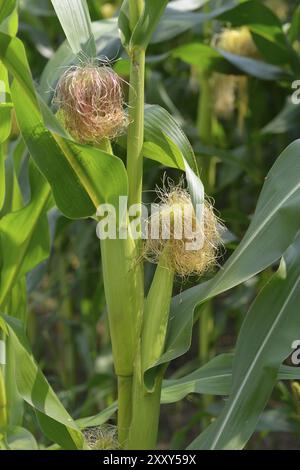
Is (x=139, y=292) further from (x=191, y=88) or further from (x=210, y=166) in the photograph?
(x=191, y=88)

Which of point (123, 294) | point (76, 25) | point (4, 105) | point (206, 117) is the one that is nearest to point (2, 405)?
point (123, 294)

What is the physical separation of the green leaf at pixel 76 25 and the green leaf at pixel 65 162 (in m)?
0.10

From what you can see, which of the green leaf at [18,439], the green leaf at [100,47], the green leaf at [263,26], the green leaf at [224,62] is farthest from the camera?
the green leaf at [224,62]

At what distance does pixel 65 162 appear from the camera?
1.05m

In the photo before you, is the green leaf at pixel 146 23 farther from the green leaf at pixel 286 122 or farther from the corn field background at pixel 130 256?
the green leaf at pixel 286 122

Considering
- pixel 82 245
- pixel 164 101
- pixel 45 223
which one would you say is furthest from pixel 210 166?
pixel 45 223

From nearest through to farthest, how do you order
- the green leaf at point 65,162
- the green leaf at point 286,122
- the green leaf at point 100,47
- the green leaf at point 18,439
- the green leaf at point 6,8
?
1. the green leaf at point 65,162
2. the green leaf at point 6,8
3. the green leaf at point 18,439
4. the green leaf at point 100,47
5. the green leaf at point 286,122

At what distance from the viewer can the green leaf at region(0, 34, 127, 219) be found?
1.01 meters

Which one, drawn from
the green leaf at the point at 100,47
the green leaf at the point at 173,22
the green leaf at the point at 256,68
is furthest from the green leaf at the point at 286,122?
the green leaf at the point at 100,47

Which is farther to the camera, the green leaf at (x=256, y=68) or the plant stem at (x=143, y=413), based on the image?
the green leaf at (x=256, y=68)

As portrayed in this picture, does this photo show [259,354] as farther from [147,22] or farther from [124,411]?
[147,22]

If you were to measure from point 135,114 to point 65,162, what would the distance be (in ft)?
0.34

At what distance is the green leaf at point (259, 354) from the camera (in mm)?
1047

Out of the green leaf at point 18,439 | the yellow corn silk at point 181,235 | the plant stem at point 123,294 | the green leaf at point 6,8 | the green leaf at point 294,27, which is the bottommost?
the green leaf at point 18,439
